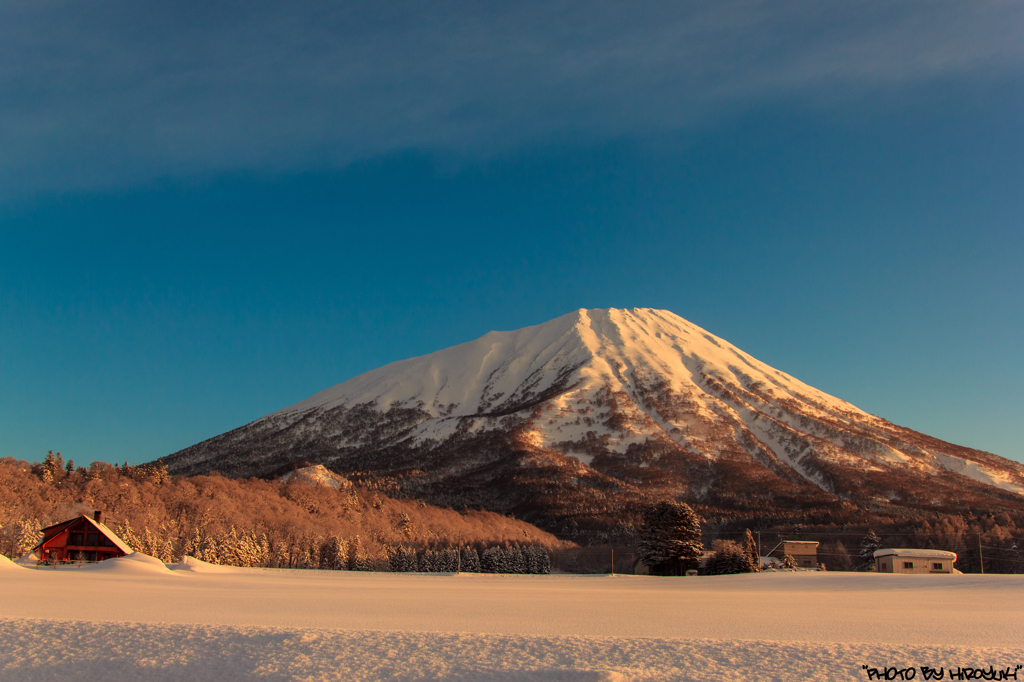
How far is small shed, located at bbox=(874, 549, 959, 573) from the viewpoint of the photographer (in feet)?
132

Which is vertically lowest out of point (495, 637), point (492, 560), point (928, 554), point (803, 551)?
point (803, 551)

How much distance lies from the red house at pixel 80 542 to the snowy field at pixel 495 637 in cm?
2582

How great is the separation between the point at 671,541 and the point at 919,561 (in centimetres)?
1510

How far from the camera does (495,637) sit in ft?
32.8

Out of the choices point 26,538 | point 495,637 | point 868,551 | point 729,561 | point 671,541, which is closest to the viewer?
point 495,637

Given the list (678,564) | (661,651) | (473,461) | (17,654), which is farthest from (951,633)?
(473,461)

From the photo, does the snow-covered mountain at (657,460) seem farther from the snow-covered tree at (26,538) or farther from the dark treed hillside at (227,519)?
the snow-covered tree at (26,538)

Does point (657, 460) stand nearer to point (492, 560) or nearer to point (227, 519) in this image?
point (492, 560)

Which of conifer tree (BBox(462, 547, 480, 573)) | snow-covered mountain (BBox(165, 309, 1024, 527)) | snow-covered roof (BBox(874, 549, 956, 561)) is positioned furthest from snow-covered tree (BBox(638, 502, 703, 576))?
snow-covered mountain (BBox(165, 309, 1024, 527))

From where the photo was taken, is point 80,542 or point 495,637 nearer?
point 495,637

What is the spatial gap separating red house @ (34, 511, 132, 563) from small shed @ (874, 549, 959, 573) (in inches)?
1861

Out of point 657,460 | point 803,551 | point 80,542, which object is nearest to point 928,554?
point 803,551

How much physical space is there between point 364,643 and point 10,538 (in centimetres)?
4791

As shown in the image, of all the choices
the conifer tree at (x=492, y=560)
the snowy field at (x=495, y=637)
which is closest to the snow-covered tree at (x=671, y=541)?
the conifer tree at (x=492, y=560)
